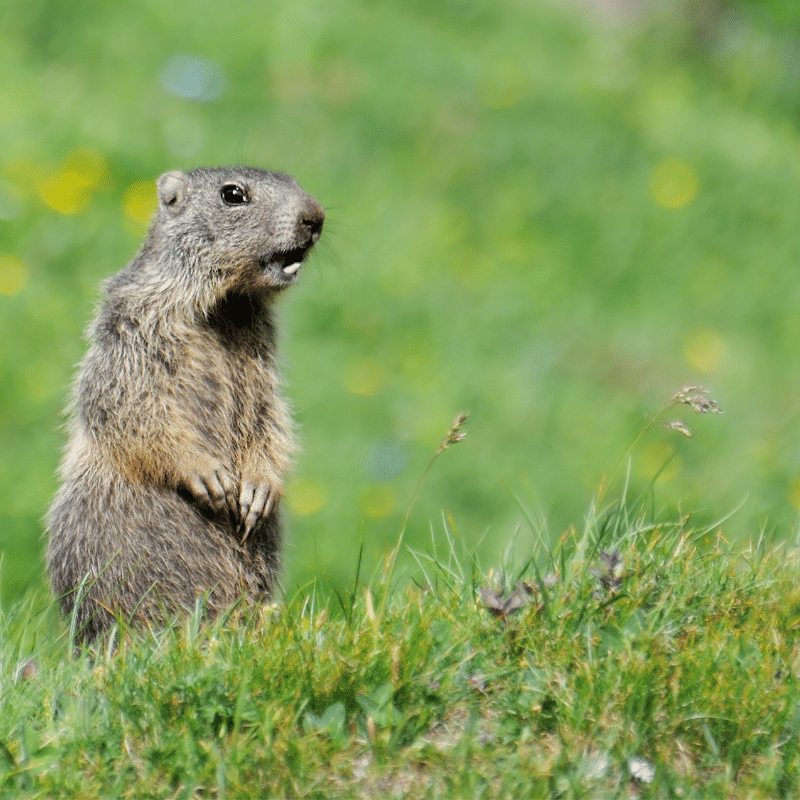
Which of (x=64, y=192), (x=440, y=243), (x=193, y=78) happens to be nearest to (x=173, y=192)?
(x=64, y=192)

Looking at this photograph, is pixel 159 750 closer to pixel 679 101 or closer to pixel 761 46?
pixel 679 101

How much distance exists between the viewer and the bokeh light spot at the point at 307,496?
21.4ft

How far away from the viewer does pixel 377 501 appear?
6688mm

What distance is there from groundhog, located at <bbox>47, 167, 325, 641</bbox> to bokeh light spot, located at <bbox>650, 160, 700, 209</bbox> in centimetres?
580

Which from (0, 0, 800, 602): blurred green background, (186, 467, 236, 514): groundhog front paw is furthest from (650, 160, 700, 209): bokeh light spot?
(186, 467, 236, 514): groundhog front paw

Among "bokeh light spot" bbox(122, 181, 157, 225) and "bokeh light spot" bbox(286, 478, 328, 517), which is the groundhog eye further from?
"bokeh light spot" bbox(122, 181, 157, 225)

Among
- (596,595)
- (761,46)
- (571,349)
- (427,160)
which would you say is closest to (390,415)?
(571,349)

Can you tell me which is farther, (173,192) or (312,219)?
(173,192)

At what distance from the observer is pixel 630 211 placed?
956 cm

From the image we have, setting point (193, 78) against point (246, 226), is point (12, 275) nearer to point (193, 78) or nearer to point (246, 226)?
point (193, 78)

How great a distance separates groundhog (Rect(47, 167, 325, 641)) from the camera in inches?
163

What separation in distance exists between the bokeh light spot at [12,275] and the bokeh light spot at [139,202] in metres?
0.84

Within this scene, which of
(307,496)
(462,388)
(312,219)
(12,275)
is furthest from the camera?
(462,388)

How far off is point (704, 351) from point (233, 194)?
16.3 ft
